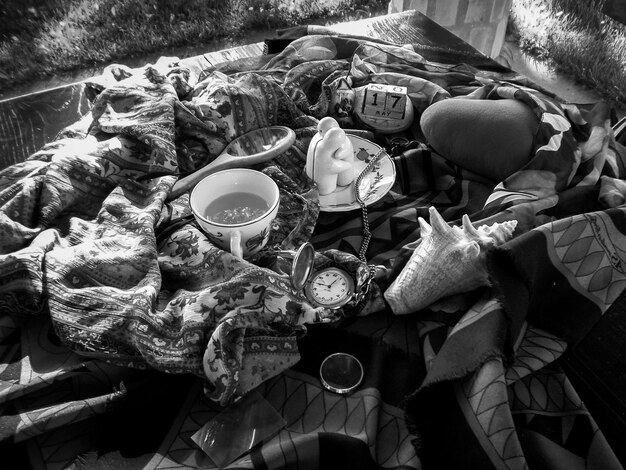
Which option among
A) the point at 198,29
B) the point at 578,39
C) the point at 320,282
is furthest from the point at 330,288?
the point at 198,29

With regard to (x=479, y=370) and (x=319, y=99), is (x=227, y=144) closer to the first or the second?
(x=319, y=99)

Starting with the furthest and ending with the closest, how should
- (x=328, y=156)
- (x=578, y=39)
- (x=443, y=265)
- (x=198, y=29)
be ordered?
(x=198, y=29), (x=578, y=39), (x=328, y=156), (x=443, y=265)

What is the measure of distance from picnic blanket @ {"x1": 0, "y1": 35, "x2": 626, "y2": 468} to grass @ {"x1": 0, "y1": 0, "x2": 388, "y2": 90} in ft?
5.73

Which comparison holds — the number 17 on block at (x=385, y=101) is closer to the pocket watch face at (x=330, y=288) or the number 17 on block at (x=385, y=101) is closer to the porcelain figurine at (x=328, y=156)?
the porcelain figurine at (x=328, y=156)

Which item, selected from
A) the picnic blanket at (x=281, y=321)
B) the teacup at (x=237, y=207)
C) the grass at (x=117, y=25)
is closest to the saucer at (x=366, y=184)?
the picnic blanket at (x=281, y=321)

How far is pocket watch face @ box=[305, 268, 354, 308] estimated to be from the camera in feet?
2.12

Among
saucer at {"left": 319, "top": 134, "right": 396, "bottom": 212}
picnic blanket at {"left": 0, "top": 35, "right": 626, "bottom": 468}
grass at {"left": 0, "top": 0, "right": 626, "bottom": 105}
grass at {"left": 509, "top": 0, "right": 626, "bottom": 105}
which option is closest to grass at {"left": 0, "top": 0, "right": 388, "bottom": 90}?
grass at {"left": 0, "top": 0, "right": 626, "bottom": 105}

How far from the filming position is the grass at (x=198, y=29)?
204 cm

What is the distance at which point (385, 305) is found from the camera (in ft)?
2.17

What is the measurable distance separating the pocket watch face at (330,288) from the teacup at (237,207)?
92mm

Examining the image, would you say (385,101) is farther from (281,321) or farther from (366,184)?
(281,321)

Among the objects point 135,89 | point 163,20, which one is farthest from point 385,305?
point 163,20

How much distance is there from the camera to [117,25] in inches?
96.6

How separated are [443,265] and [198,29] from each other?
2246mm
